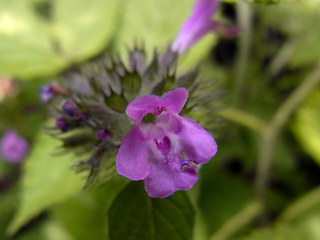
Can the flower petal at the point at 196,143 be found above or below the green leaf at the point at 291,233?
above

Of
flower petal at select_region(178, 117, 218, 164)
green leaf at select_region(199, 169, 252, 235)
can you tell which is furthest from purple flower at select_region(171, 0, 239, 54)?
green leaf at select_region(199, 169, 252, 235)

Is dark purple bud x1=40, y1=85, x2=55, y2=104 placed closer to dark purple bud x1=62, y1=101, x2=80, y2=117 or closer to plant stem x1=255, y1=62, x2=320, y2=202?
dark purple bud x1=62, y1=101, x2=80, y2=117

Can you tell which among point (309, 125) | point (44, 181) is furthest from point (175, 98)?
point (309, 125)

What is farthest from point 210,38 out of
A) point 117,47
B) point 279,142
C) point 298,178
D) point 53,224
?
point 53,224

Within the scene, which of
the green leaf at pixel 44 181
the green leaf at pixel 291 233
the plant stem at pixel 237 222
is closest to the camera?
the green leaf at pixel 44 181

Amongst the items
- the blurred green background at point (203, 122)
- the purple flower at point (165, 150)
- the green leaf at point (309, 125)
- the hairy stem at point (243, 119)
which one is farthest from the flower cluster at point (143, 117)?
the green leaf at point (309, 125)

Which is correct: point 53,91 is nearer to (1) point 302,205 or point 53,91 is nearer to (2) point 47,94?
(2) point 47,94

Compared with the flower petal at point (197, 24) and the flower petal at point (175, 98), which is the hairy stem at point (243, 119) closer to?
the flower petal at point (197, 24)
